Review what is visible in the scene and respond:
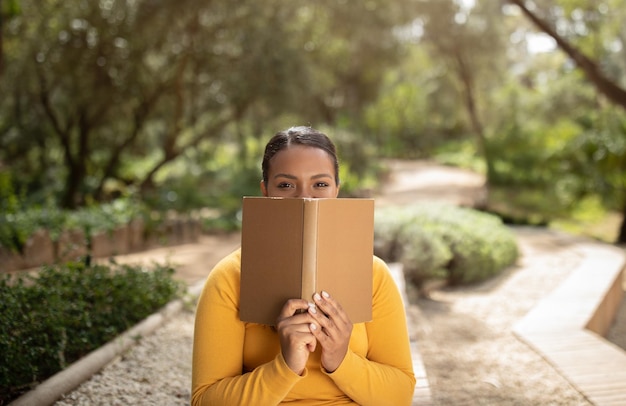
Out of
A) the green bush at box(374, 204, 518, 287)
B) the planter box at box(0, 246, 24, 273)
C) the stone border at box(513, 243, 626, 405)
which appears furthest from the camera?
the green bush at box(374, 204, 518, 287)

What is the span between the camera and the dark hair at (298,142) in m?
1.78

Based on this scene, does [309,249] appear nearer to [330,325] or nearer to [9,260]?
[330,325]

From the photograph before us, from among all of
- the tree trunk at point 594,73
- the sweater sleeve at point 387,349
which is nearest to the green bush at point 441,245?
the tree trunk at point 594,73

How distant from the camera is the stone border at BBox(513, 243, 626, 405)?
3461mm

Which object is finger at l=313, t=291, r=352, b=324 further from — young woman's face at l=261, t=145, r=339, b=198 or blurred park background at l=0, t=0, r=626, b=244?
blurred park background at l=0, t=0, r=626, b=244

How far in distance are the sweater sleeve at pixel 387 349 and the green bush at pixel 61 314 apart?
Result: 78.5 inches

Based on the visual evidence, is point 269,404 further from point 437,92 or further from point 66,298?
point 437,92

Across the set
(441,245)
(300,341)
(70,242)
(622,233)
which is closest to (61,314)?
(300,341)

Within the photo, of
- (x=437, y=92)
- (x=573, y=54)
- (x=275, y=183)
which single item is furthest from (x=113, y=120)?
(x=437, y=92)

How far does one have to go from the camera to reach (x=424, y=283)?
691 cm

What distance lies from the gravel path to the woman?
1448 mm

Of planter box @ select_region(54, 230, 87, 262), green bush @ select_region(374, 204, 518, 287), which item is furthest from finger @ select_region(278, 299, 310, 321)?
planter box @ select_region(54, 230, 87, 262)

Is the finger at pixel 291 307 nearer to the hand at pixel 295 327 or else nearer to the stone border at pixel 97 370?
the hand at pixel 295 327

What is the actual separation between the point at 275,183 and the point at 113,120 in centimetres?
1183
